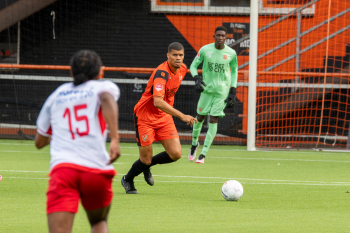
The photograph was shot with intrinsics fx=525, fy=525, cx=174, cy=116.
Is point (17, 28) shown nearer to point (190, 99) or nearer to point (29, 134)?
point (29, 134)

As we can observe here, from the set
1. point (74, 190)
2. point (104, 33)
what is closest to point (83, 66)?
point (74, 190)

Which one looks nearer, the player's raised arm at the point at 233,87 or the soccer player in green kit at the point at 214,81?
the player's raised arm at the point at 233,87

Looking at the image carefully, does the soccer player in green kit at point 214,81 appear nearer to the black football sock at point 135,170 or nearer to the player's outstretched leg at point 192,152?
the player's outstretched leg at point 192,152

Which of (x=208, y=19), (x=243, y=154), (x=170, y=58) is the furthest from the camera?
(x=208, y=19)

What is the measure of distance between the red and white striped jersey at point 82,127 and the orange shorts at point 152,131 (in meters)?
3.53

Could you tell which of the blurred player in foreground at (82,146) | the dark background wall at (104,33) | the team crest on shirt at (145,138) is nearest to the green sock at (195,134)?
the team crest on shirt at (145,138)

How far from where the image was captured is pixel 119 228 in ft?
15.3

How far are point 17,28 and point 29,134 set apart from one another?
11.4ft

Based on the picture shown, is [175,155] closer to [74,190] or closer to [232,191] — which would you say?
[232,191]

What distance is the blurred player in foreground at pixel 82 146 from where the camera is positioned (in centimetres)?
303

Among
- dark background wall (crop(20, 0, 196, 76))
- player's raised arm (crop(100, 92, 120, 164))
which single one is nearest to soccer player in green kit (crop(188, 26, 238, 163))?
dark background wall (crop(20, 0, 196, 76))

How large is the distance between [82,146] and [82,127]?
0.37ft

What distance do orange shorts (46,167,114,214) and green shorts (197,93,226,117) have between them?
23.8ft

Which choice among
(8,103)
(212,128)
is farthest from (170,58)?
(8,103)
